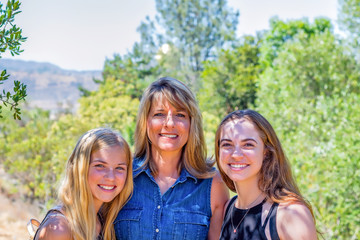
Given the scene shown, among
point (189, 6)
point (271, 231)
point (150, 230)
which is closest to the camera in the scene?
point (271, 231)

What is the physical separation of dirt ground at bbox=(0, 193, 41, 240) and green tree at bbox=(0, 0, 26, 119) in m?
6.68

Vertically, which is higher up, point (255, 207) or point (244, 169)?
point (244, 169)

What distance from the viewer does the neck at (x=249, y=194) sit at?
92.7 inches

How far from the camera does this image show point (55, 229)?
2205mm

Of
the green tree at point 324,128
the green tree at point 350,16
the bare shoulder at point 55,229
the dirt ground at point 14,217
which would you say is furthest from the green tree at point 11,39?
the green tree at point 350,16

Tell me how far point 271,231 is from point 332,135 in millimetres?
4269

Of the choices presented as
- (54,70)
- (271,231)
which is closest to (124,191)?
(271,231)

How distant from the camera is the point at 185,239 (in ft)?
8.62

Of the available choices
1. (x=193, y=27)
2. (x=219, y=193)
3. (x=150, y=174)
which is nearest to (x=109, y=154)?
(x=150, y=174)

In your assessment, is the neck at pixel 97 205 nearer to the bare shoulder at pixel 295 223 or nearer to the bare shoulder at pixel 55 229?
the bare shoulder at pixel 55 229

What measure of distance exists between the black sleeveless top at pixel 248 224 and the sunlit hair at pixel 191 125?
0.41 metres

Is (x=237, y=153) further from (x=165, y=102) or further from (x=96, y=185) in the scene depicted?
(x=96, y=185)

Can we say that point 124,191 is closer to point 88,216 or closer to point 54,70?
point 88,216

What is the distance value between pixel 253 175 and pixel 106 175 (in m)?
0.87
